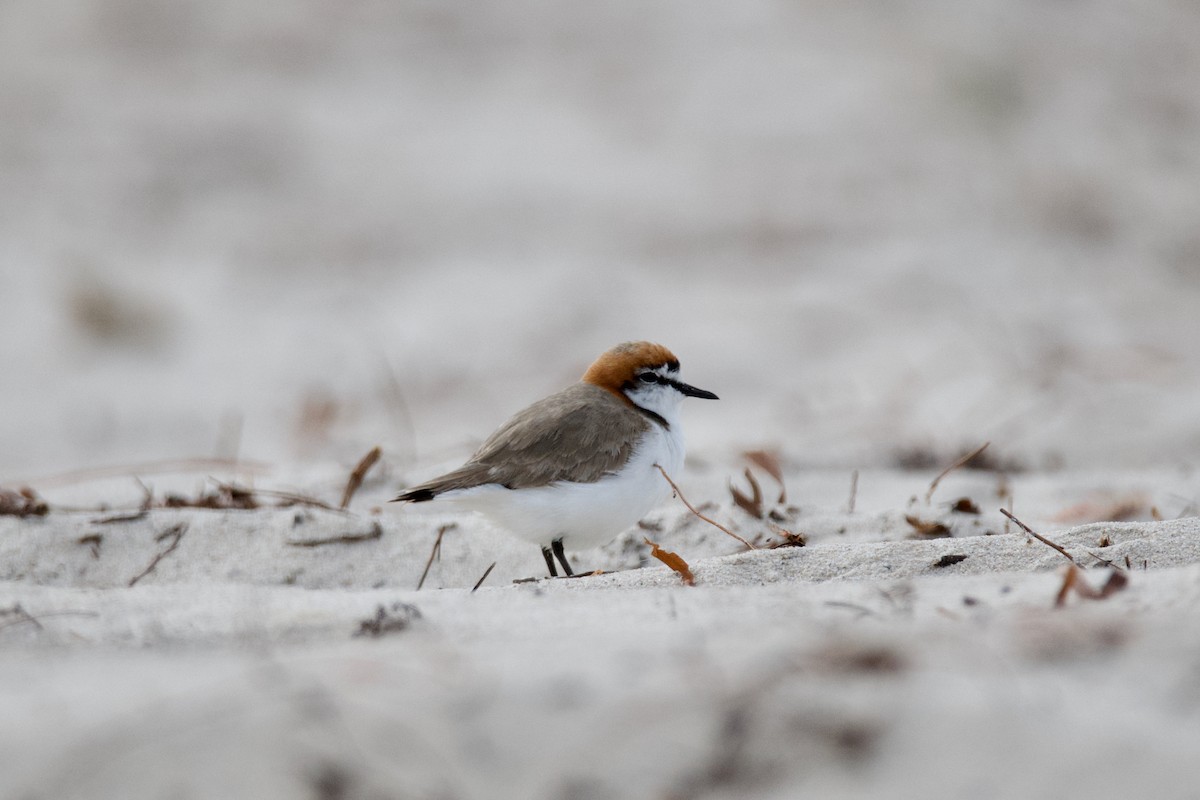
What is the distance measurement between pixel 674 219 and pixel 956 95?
9.58ft

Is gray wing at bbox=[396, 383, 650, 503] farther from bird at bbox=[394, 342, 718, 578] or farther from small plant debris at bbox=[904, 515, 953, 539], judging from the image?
small plant debris at bbox=[904, 515, 953, 539]

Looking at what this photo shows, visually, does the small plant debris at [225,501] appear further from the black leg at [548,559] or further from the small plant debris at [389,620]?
the small plant debris at [389,620]

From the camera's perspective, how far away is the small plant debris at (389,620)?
2453 mm

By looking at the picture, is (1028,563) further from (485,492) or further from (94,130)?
(94,130)

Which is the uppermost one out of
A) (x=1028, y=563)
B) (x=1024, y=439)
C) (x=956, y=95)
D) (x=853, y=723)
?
(x=956, y=95)

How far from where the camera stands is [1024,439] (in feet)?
20.2

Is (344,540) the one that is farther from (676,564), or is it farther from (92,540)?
(676,564)

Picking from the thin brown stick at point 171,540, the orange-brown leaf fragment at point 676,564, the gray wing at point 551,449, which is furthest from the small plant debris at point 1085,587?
the thin brown stick at point 171,540

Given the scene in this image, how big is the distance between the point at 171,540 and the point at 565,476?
4.02ft

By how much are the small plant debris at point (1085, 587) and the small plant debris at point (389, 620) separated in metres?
1.26

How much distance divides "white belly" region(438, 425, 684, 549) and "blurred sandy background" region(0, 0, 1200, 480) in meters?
1.55

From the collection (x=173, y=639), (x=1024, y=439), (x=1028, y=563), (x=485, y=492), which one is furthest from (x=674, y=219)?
(x=173, y=639)

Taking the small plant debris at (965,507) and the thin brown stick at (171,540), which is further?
the small plant debris at (965,507)

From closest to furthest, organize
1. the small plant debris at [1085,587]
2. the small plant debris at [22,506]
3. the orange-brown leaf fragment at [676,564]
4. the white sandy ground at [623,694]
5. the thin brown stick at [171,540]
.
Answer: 1. the white sandy ground at [623,694]
2. the small plant debris at [1085,587]
3. the orange-brown leaf fragment at [676,564]
4. the thin brown stick at [171,540]
5. the small plant debris at [22,506]
